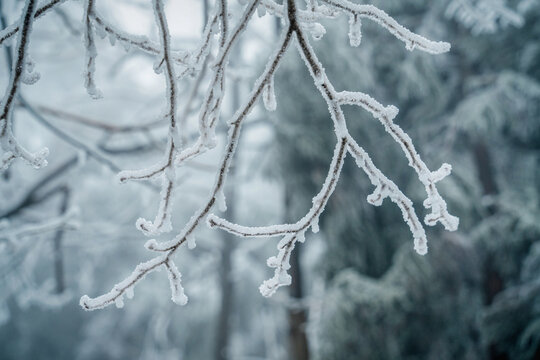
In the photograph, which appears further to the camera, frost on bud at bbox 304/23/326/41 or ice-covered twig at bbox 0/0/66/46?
frost on bud at bbox 304/23/326/41

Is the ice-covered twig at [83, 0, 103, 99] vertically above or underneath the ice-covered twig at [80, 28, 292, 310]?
above

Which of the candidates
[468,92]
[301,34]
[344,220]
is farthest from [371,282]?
[301,34]

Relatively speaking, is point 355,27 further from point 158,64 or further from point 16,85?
point 16,85

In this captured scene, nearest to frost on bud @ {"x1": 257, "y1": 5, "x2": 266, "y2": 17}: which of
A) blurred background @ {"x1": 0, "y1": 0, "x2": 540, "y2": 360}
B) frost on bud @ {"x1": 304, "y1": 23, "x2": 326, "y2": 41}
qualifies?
frost on bud @ {"x1": 304, "y1": 23, "x2": 326, "y2": 41}

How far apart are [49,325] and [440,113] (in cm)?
1317

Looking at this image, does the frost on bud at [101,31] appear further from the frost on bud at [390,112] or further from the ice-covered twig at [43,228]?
the ice-covered twig at [43,228]

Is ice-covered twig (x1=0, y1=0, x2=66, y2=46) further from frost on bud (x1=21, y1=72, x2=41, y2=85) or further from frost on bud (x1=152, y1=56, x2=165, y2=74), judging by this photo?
frost on bud (x1=152, y1=56, x2=165, y2=74)

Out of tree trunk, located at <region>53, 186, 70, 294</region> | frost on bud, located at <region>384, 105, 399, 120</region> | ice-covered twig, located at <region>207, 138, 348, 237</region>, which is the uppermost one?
tree trunk, located at <region>53, 186, 70, 294</region>

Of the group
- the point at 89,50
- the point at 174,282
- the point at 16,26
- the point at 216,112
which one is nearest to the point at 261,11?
the point at 216,112

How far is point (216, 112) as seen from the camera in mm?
684

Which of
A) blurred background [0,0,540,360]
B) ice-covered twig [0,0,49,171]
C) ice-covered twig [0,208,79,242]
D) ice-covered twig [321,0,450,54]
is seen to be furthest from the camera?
blurred background [0,0,540,360]

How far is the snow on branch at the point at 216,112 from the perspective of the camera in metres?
0.65

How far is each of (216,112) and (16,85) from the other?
378 mm

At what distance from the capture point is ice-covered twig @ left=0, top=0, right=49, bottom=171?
0.62m
